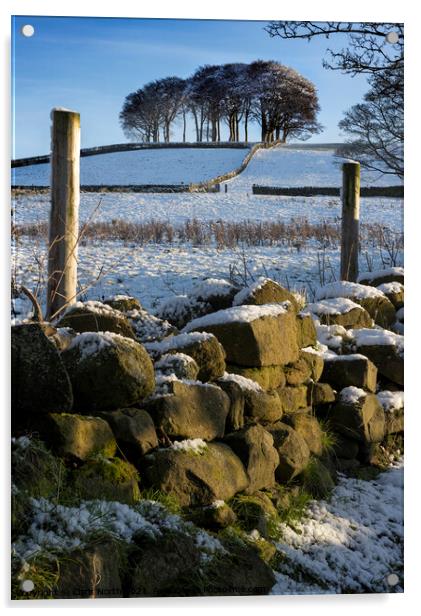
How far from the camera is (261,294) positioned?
186 inches

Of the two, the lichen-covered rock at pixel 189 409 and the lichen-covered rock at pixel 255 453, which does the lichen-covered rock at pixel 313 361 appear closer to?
the lichen-covered rock at pixel 255 453

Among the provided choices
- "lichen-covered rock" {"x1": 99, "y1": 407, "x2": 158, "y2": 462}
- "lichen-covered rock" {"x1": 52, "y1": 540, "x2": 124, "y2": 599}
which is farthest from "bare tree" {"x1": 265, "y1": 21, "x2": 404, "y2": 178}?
"lichen-covered rock" {"x1": 52, "y1": 540, "x2": 124, "y2": 599}

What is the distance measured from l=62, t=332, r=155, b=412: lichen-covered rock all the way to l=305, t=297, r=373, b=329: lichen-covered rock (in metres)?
1.86

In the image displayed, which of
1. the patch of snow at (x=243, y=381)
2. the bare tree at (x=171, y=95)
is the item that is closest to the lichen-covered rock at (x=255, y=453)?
the patch of snow at (x=243, y=381)

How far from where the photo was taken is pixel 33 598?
3.47 meters

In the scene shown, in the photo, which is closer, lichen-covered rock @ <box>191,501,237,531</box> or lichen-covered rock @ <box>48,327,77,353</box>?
lichen-covered rock @ <box>191,501,237,531</box>

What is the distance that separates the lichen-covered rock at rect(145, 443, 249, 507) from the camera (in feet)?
12.2

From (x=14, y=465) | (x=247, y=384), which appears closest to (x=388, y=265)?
(x=247, y=384)

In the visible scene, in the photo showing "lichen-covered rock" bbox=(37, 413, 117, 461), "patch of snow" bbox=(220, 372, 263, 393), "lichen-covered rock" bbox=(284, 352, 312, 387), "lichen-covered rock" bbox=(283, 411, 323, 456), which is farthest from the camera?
"lichen-covered rock" bbox=(284, 352, 312, 387)

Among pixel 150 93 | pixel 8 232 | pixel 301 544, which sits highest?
pixel 150 93

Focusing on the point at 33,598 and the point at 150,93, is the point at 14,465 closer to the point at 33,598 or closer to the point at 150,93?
the point at 33,598

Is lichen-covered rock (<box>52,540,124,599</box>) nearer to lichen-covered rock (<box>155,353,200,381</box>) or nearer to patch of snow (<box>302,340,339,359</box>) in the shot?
lichen-covered rock (<box>155,353,200,381</box>)

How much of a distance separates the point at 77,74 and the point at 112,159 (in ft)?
1.56

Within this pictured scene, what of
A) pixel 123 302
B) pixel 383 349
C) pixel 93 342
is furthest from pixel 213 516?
pixel 383 349
